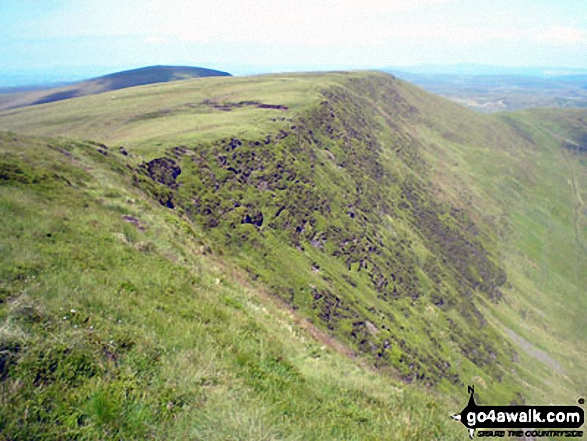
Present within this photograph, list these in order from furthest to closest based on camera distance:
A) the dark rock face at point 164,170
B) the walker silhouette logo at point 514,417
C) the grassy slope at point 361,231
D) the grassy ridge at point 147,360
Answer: the grassy slope at point 361,231
the dark rock face at point 164,170
the walker silhouette logo at point 514,417
the grassy ridge at point 147,360

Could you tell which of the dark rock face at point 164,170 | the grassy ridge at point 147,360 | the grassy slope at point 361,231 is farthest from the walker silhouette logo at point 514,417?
the dark rock face at point 164,170

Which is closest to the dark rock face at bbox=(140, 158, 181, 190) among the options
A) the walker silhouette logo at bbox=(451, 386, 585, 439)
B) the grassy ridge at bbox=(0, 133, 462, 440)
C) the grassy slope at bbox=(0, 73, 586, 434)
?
the grassy slope at bbox=(0, 73, 586, 434)

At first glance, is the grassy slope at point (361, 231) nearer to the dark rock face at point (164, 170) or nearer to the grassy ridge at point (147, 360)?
the dark rock face at point (164, 170)

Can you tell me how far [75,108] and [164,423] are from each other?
145435 millimetres

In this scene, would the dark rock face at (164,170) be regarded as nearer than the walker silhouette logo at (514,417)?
No

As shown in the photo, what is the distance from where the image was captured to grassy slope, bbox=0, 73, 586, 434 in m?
71.7

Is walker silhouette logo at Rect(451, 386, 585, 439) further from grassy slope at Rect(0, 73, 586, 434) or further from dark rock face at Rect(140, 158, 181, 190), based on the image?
dark rock face at Rect(140, 158, 181, 190)

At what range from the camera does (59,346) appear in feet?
25.1

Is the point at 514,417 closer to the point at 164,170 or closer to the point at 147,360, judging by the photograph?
the point at 147,360

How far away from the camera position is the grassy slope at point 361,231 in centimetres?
7169

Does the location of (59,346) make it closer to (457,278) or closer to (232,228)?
(232,228)

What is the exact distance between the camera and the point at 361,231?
104 m

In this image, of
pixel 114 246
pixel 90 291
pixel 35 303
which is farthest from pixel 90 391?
pixel 114 246

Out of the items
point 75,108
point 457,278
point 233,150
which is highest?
point 75,108
